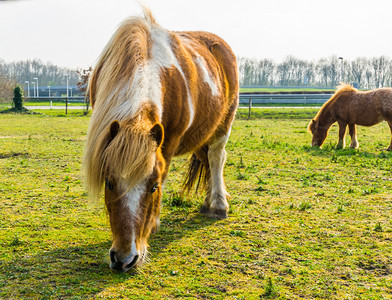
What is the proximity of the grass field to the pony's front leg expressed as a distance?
0.21m

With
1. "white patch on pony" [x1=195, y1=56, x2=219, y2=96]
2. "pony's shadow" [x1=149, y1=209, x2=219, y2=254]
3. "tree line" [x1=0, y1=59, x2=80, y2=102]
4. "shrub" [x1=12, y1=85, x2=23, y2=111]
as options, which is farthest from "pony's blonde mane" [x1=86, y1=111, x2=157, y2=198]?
"tree line" [x1=0, y1=59, x2=80, y2=102]

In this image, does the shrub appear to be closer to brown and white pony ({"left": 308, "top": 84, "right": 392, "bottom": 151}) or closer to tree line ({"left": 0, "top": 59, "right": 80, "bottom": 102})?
brown and white pony ({"left": 308, "top": 84, "right": 392, "bottom": 151})

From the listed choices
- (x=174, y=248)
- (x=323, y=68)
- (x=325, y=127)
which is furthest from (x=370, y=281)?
(x=323, y=68)

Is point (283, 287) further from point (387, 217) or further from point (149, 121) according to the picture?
point (387, 217)

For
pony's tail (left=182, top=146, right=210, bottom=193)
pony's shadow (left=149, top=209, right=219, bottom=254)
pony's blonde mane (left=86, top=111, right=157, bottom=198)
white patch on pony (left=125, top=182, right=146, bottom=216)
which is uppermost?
pony's blonde mane (left=86, top=111, right=157, bottom=198)

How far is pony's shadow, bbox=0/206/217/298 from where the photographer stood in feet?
10.7

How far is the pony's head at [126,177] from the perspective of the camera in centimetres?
290

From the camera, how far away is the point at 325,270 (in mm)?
3818

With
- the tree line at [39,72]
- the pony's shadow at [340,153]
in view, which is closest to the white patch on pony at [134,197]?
the pony's shadow at [340,153]

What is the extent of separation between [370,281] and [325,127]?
1002 cm

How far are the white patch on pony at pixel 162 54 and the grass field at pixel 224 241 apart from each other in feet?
4.76

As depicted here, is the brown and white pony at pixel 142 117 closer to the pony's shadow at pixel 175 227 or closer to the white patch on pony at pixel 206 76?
the white patch on pony at pixel 206 76

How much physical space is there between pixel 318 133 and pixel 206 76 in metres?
9.01

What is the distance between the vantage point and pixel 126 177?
294cm
